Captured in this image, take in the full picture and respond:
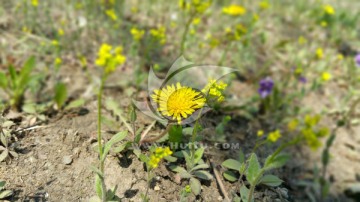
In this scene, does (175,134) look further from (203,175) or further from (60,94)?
(60,94)

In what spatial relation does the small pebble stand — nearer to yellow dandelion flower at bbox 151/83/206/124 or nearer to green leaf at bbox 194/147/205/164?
yellow dandelion flower at bbox 151/83/206/124

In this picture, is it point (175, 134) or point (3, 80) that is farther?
point (3, 80)

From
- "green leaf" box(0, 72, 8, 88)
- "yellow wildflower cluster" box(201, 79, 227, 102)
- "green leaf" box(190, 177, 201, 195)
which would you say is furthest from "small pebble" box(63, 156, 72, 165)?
"green leaf" box(0, 72, 8, 88)

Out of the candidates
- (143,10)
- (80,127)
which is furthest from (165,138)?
(143,10)

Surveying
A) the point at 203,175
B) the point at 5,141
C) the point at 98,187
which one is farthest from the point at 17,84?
the point at 203,175

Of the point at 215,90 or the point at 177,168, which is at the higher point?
the point at 215,90

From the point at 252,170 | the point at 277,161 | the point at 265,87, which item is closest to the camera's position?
the point at 277,161

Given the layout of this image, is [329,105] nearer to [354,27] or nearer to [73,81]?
[354,27]
